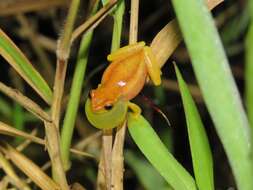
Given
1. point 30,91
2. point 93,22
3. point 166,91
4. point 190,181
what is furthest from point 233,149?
point 30,91

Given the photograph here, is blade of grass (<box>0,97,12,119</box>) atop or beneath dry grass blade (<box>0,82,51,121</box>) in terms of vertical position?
beneath

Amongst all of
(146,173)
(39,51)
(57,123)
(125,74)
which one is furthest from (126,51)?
(39,51)

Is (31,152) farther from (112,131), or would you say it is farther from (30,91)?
(112,131)

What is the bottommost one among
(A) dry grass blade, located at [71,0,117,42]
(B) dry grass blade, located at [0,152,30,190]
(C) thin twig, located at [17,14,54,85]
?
(C) thin twig, located at [17,14,54,85]

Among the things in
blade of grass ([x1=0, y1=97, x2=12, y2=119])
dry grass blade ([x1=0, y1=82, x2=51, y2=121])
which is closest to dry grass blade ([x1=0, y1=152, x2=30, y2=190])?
dry grass blade ([x1=0, y1=82, x2=51, y2=121])

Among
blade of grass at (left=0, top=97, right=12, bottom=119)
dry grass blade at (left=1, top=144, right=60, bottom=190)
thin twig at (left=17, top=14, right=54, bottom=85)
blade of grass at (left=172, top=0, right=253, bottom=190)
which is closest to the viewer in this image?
blade of grass at (left=172, top=0, right=253, bottom=190)

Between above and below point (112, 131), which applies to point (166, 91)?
below

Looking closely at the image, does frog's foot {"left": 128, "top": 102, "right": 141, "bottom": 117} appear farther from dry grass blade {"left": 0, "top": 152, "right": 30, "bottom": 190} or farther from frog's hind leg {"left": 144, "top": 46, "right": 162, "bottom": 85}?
dry grass blade {"left": 0, "top": 152, "right": 30, "bottom": 190}
